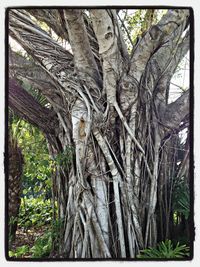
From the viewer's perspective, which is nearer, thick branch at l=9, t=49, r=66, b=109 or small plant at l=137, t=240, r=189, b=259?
small plant at l=137, t=240, r=189, b=259

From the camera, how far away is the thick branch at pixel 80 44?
1132mm

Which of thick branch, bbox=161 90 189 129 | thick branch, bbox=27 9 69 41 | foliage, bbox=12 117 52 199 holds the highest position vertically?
thick branch, bbox=27 9 69 41

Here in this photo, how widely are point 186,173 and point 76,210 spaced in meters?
0.35

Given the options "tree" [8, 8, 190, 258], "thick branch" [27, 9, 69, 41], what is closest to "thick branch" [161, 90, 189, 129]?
"tree" [8, 8, 190, 258]

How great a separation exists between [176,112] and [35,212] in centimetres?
55

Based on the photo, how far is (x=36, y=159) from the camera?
1.27 metres

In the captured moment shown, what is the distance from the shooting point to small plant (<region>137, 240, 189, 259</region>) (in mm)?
1093

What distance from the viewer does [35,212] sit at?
4.07 ft

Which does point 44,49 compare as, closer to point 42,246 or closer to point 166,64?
point 166,64

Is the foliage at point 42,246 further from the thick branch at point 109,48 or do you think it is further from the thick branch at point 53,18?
the thick branch at point 53,18

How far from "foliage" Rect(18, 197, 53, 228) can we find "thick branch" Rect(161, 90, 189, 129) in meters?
0.47

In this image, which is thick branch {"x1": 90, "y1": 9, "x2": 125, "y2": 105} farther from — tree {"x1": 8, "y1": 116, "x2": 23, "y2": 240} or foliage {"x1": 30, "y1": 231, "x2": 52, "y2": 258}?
foliage {"x1": 30, "y1": 231, "x2": 52, "y2": 258}

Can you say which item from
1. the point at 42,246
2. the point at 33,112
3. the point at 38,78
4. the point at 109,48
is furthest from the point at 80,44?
the point at 42,246

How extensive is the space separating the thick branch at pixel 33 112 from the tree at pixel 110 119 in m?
0.01
